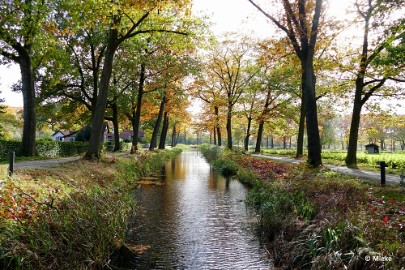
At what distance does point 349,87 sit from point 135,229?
17.0 metres

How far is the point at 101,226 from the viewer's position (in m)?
6.63

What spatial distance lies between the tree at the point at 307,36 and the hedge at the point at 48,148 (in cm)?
1645

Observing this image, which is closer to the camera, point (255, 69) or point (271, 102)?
point (255, 69)

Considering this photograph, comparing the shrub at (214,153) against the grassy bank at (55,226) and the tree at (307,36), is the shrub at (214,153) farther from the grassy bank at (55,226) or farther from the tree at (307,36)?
the grassy bank at (55,226)

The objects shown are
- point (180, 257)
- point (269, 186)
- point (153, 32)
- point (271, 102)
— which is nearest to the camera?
point (180, 257)

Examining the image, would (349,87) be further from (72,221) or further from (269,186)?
(72,221)

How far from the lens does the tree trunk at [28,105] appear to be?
18.0 m

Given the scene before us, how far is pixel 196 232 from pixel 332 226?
3.78m

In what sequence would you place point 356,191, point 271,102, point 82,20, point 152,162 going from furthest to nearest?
point 271,102
point 152,162
point 82,20
point 356,191

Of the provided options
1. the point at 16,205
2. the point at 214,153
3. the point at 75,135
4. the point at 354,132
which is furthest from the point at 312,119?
the point at 75,135

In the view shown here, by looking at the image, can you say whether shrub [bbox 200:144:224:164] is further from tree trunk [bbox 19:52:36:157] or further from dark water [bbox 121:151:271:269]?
dark water [bbox 121:151:271:269]

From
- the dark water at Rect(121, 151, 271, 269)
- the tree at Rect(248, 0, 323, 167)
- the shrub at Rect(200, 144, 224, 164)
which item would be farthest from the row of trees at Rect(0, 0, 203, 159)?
the shrub at Rect(200, 144, 224, 164)

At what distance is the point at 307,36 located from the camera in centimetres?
1366

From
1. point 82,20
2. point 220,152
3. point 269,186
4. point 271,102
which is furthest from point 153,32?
point 271,102
